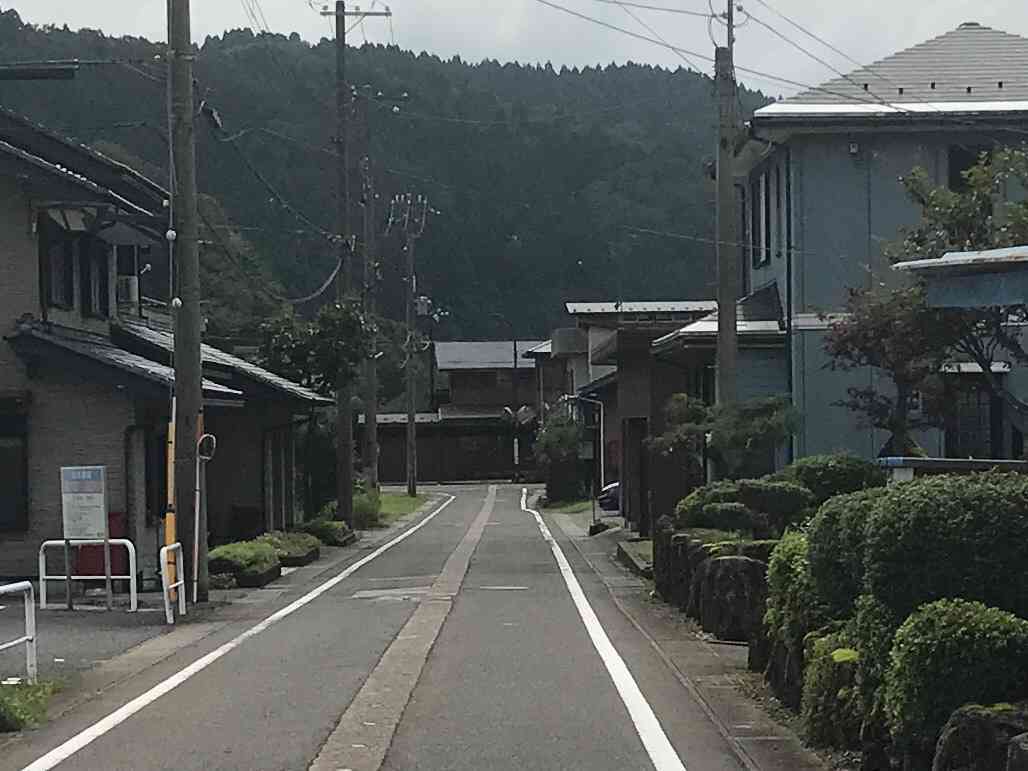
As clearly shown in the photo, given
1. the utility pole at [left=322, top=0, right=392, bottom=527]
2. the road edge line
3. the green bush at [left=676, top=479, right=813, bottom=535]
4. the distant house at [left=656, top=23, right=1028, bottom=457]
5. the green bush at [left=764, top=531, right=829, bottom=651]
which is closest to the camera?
the road edge line

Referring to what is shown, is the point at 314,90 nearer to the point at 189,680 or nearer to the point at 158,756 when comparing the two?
the point at 189,680

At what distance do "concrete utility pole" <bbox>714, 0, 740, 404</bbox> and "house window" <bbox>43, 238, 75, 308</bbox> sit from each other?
10437 millimetres

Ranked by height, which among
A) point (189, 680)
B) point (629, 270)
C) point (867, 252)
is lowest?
point (189, 680)

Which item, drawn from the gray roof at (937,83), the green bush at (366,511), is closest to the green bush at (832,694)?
the gray roof at (937,83)

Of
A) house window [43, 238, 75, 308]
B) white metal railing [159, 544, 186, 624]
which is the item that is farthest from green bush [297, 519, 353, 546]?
white metal railing [159, 544, 186, 624]

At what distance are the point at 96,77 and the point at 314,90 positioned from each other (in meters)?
13.6

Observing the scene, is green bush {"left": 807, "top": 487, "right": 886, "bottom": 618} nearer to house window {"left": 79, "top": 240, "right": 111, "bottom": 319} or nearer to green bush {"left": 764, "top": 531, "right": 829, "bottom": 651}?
green bush {"left": 764, "top": 531, "right": 829, "bottom": 651}

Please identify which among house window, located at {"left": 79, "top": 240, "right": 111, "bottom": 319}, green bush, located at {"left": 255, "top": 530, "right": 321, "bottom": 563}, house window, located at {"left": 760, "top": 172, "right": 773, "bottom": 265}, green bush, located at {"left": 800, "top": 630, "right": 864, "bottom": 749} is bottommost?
green bush, located at {"left": 255, "top": 530, "right": 321, "bottom": 563}

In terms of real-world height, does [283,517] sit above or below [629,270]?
below

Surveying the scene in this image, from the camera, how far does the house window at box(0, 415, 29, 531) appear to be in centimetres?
2375

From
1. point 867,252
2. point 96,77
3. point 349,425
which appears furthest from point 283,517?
point 867,252

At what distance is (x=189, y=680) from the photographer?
526 inches

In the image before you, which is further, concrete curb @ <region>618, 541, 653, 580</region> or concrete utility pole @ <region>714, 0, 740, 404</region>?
concrete curb @ <region>618, 541, 653, 580</region>

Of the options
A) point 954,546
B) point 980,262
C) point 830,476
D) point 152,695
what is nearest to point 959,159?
point 830,476
